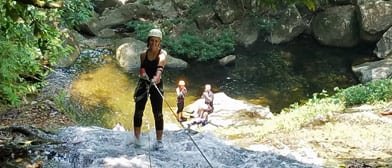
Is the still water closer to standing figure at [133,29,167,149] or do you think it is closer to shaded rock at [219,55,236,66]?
shaded rock at [219,55,236,66]

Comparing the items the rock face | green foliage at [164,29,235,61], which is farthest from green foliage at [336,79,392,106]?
green foliage at [164,29,235,61]

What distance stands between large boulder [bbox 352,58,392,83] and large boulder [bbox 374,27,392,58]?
3.20 feet

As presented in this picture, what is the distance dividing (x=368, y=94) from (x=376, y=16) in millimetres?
9291

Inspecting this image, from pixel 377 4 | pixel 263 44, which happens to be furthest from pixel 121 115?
pixel 377 4

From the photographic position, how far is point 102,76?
1827cm

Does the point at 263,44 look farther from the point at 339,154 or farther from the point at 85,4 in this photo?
the point at 339,154

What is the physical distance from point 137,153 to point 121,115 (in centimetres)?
724

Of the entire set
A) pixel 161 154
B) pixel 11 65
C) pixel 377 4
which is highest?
pixel 377 4

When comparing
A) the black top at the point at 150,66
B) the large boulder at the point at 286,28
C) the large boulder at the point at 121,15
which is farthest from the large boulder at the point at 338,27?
the black top at the point at 150,66

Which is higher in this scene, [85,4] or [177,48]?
[85,4]

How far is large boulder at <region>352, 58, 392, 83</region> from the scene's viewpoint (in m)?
17.9

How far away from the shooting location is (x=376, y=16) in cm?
2158

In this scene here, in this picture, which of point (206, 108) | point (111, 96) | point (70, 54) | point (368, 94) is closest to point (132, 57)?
point (70, 54)

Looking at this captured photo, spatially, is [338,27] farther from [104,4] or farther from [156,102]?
[156,102]
